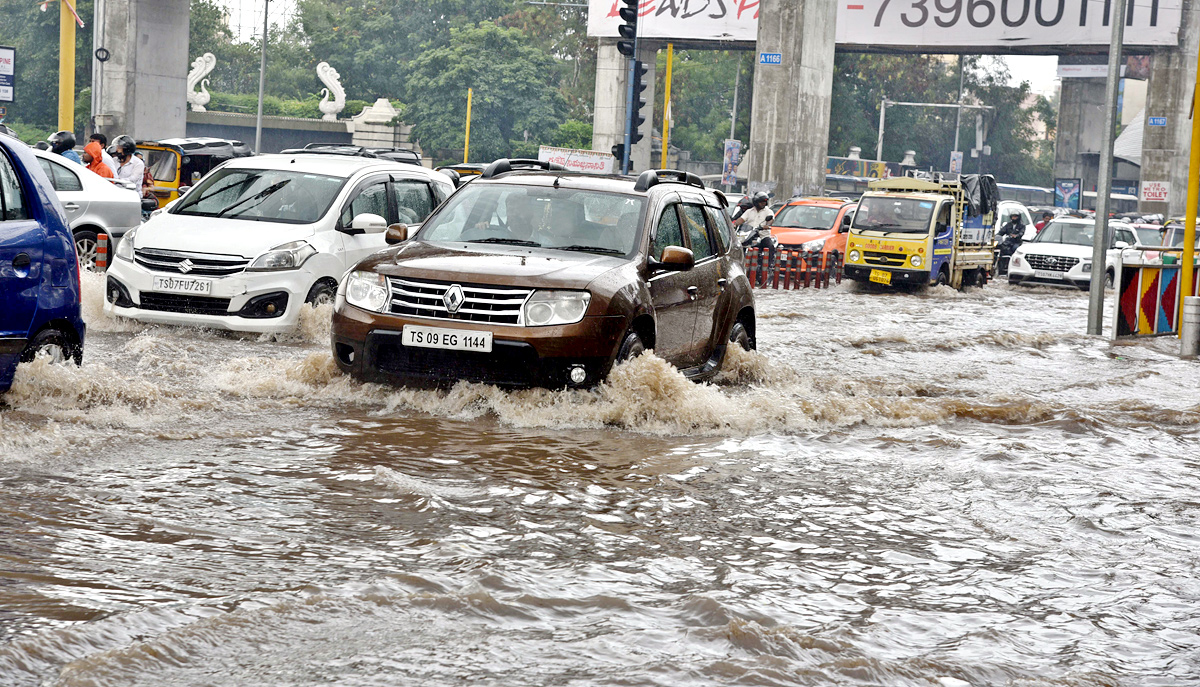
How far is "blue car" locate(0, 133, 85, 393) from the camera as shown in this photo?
6699 mm

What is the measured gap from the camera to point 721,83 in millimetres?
89562

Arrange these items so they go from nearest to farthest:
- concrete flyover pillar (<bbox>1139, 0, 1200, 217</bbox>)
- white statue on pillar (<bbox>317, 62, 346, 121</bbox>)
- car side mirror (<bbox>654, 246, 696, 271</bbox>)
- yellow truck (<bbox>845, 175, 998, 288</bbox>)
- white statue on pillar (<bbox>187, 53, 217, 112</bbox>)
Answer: car side mirror (<bbox>654, 246, 696, 271</bbox>)
yellow truck (<bbox>845, 175, 998, 288</bbox>)
concrete flyover pillar (<bbox>1139, 0, 1200, 217</bbox>)
white statue on pillar (<bbox>187, 53, 217, 112</bbox>)
white statue on pillar (<bbox>317, 62, 346, 121</bbox>)

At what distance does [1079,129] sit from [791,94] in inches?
2236

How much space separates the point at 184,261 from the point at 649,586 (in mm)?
7460

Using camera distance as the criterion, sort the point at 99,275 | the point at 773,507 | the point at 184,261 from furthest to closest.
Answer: the point at 99,275 < the point at 184,261 < the point at 773,507

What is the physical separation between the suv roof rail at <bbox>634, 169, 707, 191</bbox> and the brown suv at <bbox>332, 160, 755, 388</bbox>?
0.02 meters

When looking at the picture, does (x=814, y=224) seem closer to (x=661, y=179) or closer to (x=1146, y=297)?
(x=1146, y=297)

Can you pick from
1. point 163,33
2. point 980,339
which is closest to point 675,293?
point 980,339

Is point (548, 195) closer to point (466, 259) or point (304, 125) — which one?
point (466, 259)

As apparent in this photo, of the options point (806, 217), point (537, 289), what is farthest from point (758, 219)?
point (537, 289)

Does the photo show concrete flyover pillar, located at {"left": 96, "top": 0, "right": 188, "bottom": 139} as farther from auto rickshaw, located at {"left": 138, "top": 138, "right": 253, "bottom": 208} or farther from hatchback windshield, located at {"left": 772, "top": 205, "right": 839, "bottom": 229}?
hatchback windshield, located at {"left": 772, "top": 205, "right": 839, "bottom": 229}

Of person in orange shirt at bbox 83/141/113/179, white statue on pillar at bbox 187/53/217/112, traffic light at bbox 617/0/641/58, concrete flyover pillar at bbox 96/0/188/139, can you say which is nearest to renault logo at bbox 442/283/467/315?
person in orange shirt at bbox 83/141/113/179

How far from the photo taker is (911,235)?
25.5 meters

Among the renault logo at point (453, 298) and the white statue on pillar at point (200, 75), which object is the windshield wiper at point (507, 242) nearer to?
the renault logo at point (453, 298)
